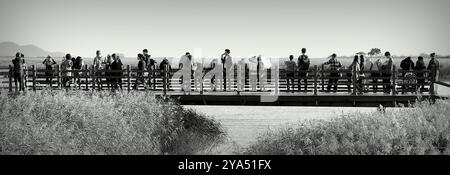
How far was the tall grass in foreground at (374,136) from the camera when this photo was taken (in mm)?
14633

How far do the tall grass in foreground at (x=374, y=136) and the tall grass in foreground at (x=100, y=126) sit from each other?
3.89 m

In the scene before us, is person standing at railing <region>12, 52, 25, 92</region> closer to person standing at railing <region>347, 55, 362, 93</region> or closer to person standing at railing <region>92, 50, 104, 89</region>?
person standing at railing <region>92, 50, 104, 89</region>

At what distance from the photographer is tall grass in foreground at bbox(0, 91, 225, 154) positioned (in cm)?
1416

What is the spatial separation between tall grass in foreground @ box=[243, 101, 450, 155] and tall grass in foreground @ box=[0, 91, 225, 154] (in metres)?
3.89

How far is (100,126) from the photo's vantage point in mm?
17516

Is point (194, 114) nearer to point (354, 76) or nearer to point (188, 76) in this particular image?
point (188, 76)

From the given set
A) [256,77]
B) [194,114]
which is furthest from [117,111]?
[256,77]

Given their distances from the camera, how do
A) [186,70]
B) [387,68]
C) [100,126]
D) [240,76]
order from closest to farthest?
1. [100,126]
2. [387,68]
3. [240,76]
4. [186,70]

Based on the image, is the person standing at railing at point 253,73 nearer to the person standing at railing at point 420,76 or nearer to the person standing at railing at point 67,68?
the person standing at railing at point 420,76

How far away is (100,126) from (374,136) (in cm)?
768

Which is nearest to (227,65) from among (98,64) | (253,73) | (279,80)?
(253,73)

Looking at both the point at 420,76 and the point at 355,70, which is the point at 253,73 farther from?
the point at 420,76

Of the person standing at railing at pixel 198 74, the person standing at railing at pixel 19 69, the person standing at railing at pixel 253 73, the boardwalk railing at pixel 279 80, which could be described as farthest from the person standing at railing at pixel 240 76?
the person standing at railing at pixel 19 69
